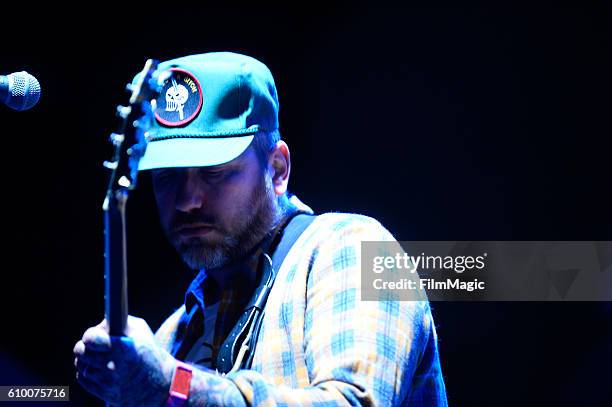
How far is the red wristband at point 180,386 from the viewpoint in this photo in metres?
1.37

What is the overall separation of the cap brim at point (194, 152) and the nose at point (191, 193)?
0.07 metres

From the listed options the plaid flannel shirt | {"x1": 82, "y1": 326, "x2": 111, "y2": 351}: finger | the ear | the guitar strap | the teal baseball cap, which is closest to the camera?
{"x1": 82, "y1": 326, "x2": 111, "y2": 351}: finger

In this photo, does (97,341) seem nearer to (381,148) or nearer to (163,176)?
(163,176)

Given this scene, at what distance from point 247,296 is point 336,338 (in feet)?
1.49

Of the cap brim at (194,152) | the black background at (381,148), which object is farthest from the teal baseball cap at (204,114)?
the black background at (381,148)

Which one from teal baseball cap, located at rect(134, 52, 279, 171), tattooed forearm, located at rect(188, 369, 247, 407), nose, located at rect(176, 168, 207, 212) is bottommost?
tattooed forearm, located at rect(188, 369, 247, 407)

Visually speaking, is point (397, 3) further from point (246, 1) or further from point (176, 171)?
point (176, 171)

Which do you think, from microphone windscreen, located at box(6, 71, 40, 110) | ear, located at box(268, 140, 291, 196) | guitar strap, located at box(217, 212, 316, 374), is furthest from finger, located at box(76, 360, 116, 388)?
ear, located at box(268, 140, 291, 196)

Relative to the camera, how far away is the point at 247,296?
1.99 m

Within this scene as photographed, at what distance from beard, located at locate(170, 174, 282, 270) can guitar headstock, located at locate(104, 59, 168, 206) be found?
511mm

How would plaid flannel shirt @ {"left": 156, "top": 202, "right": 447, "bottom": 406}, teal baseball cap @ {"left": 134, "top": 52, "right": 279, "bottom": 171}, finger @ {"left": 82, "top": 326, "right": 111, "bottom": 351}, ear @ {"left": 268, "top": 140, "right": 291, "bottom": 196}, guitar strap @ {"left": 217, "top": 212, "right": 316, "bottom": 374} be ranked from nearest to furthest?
finger @ {"left": 82, "top": 326, "right": 111, "bottom": 351}, plaid flannel shirt @ {"left": 156, "top": 202, "right": 447, "bottom": 406}, guitar strap @ {"left": 217, "top": 212, "right": 316, "bottom": 374}, teal baseball cap @ {"left": 134, "top": 52, "right": 279, "bottom": 171}, ear @ {"left": 268, "top": 140, "right": 291, "bottom": 196}

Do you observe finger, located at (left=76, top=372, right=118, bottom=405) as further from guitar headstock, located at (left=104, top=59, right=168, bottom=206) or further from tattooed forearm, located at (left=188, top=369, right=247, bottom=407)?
guitar headstock, located at (left=104, top=59, right=168, bottom=206)

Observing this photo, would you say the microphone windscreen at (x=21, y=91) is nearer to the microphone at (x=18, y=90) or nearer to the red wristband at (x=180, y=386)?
the microphone at (x=18, y=90)
